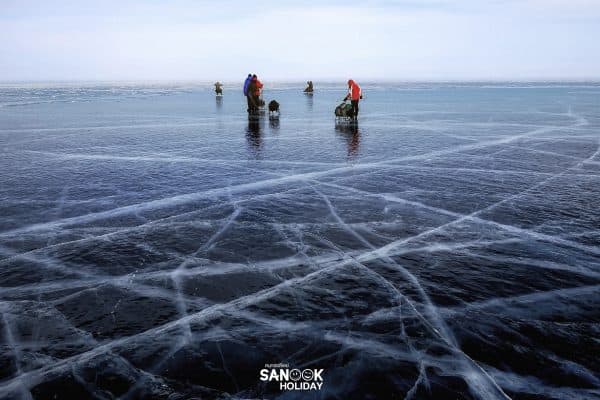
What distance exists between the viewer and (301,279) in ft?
20.8

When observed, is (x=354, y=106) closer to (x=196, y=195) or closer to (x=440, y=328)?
(x=196, y=195)

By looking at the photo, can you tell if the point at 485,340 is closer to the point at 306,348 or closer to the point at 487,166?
the point at 306,348

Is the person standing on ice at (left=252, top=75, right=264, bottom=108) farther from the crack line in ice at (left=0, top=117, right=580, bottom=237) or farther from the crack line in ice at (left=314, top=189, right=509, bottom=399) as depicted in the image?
the crack line in ice at (left=314, top=189, right=509, bottom=399)

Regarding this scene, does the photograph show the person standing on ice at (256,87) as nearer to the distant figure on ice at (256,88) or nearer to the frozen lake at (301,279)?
the distant figure on ice at (256,88)

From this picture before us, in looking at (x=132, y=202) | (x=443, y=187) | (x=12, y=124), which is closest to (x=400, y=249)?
(x=443, y=187)

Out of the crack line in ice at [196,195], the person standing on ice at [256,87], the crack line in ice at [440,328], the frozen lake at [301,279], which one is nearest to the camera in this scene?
the crack line in ice at [440,328]

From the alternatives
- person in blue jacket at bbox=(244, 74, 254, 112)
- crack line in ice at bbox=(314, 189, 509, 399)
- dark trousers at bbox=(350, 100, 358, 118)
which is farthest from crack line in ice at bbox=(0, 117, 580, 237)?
person in blue jacket at bbox=(244, 74, 254, 112)

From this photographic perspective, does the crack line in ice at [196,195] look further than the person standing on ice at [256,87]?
No

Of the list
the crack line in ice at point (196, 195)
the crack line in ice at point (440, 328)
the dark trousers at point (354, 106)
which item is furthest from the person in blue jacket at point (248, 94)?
the crack line in ice at point (440, 328)

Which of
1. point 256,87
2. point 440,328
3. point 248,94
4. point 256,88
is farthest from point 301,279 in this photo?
point 248,94

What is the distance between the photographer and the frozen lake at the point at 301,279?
439cm

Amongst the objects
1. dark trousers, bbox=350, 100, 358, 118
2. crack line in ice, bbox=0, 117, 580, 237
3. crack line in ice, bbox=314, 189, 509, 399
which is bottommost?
crack line in ice, bbox=314, 189, 509, 399

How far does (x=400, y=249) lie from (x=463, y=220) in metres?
2.25

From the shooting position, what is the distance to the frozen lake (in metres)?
4.39
